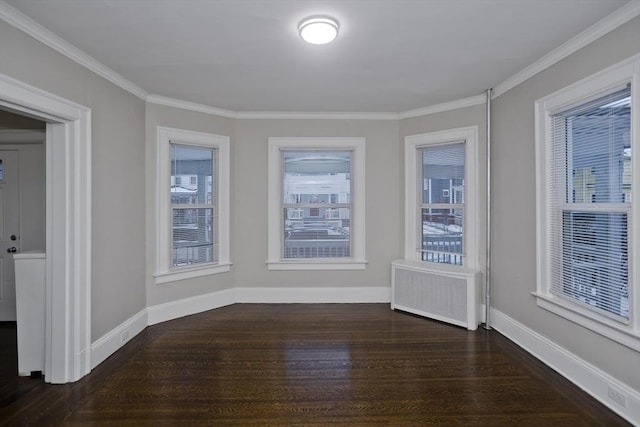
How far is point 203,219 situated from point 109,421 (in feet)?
8.41

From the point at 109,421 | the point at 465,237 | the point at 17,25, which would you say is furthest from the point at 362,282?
the point at 17,25

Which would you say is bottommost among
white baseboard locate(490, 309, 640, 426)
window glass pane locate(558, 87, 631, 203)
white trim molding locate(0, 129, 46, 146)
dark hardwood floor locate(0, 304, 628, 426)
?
dark hardwood floor locate(0, 304, 628, 426)

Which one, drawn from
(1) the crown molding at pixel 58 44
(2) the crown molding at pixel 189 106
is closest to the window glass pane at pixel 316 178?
(2) the crown molding at pixel 189 106

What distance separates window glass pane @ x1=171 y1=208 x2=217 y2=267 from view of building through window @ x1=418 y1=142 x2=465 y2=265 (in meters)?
2.76

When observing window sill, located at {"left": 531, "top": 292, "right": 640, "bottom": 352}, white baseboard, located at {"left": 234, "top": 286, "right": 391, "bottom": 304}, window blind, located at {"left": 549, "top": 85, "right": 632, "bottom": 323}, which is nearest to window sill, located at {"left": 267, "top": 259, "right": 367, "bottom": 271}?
white baseboard, located at {"left": 234, "top": 286, "right": 391, "bottom": 304}

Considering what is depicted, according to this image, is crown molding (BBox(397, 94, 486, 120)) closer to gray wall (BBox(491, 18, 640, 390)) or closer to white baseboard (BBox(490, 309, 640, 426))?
gray wall (BBox(491, 18, 640, 390))

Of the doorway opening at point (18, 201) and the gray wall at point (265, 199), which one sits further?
the gray wall at point (265, 199)

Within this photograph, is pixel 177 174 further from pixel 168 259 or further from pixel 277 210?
pixel 277 210

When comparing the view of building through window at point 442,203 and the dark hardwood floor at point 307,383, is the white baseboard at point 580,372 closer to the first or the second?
the dark hardwood floor at point 307,383

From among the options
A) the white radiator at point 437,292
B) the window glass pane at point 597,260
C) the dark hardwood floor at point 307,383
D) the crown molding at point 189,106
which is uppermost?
the crown molding at point 189,106

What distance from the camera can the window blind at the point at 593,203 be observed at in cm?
235

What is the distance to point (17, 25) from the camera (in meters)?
2.27

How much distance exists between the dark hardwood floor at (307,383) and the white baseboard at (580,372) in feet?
0.22

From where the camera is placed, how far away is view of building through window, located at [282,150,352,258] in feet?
15.7
